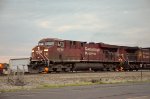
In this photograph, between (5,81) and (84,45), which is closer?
(5,81)

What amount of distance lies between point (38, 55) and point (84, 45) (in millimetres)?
7475

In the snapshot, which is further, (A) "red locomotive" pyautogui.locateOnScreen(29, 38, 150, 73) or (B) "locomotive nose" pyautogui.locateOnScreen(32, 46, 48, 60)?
(B) "locomotive nose" pyautogui.locateOnScreen(32, 46, 48, 60)

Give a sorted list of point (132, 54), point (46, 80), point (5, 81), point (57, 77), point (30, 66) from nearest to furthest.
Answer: point (5, 81) → point (46, 80) → point (57, 77) → point (30, 66) → point (132, 54)

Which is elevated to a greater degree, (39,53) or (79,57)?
(39,53)

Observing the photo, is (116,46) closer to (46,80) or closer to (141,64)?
(141,64)

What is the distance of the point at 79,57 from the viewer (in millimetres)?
42750

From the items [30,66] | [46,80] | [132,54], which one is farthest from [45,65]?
[132,54]

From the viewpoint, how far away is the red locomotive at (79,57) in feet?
126

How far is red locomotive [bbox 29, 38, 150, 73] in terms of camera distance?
38.4 metres

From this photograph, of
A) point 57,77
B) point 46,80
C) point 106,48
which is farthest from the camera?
point 106,48

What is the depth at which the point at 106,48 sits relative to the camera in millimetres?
48812

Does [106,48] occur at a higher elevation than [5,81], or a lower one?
A: higher

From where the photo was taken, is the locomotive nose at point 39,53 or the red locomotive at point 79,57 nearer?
the red locomotive at point 79,57

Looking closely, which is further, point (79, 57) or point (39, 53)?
point (79, 57)
